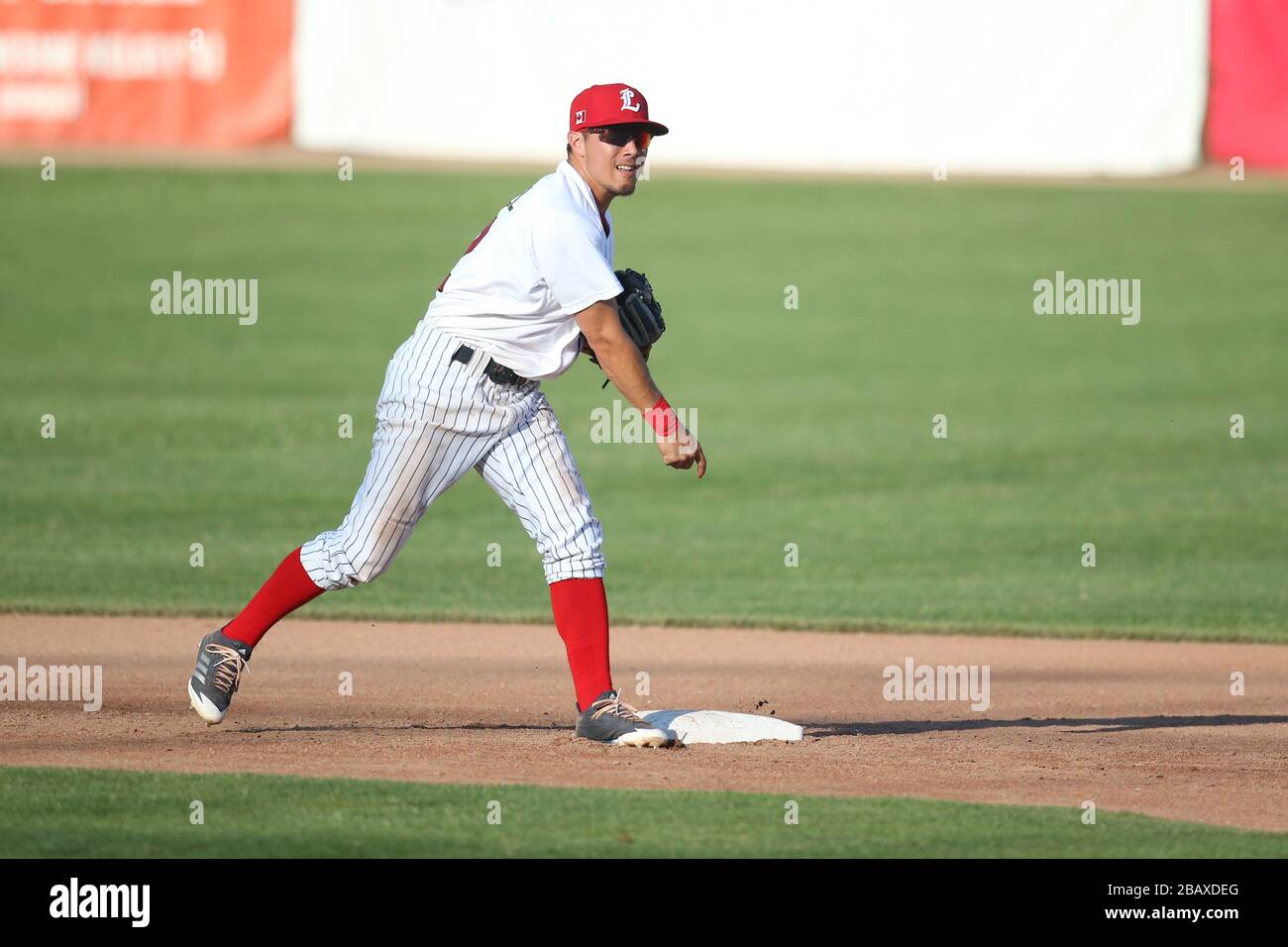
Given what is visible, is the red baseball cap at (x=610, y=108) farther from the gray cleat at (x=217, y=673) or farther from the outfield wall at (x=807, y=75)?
the outfield wall at (x=807, y=75)

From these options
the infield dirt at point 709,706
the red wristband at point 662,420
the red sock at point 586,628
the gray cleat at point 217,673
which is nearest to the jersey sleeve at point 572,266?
the red wristband at point 662,420

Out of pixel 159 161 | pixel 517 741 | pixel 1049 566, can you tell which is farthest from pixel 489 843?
→ pixel 159 161

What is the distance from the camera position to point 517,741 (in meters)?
6.55

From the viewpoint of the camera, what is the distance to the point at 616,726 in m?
6.30

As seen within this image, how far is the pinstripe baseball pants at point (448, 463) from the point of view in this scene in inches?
242

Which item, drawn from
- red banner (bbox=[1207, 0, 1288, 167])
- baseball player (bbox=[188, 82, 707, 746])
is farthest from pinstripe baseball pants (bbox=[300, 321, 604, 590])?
red banner (bbox=[1207, 0, 1288, 167])

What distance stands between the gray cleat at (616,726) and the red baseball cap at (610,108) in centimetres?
188

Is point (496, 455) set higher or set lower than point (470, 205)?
lower

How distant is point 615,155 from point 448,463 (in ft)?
3.75

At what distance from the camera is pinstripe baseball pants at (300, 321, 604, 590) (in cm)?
614

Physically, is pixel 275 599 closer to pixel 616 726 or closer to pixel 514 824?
pixel 616 726

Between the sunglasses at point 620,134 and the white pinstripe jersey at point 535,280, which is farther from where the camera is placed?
the sunglasses at point 620,134
